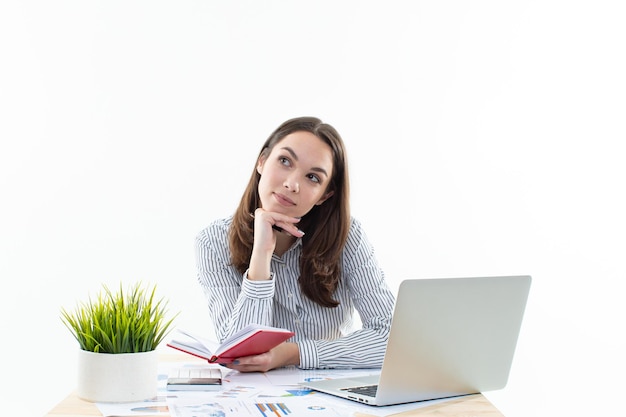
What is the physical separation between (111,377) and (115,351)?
2.0 inches

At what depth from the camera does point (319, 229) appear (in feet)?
7.77

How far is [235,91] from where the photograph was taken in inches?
147

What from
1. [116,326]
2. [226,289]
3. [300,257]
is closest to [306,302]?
[300,257]

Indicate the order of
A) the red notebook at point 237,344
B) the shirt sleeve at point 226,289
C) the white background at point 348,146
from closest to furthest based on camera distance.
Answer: the red notebook at point 237,344, the shirt sleeve at point 226,289, the white background at point 348,146

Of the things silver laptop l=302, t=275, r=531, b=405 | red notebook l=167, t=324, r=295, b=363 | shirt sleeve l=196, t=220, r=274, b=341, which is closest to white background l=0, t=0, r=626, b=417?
shirt sleeve l=196, t=220, r=274, b=341

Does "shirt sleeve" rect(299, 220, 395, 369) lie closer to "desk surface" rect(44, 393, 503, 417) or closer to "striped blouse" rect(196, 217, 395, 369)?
"striped blouse" rect(196, 217, 395, 369)

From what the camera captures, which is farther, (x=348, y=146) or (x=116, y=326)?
(x=348, y=146)

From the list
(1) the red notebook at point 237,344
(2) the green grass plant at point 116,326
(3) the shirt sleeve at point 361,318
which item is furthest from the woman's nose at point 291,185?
(2) the green grass plant at point 116,326

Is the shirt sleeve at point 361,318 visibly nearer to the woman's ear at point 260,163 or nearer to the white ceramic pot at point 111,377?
the woman's ear at point 260,163

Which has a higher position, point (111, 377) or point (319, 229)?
point (319, 229)

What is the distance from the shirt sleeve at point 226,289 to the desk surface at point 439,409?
0.64m

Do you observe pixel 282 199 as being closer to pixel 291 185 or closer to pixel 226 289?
pixel 291 185

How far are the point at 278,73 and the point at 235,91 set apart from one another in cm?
24

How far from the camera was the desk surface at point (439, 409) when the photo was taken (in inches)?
53.6
